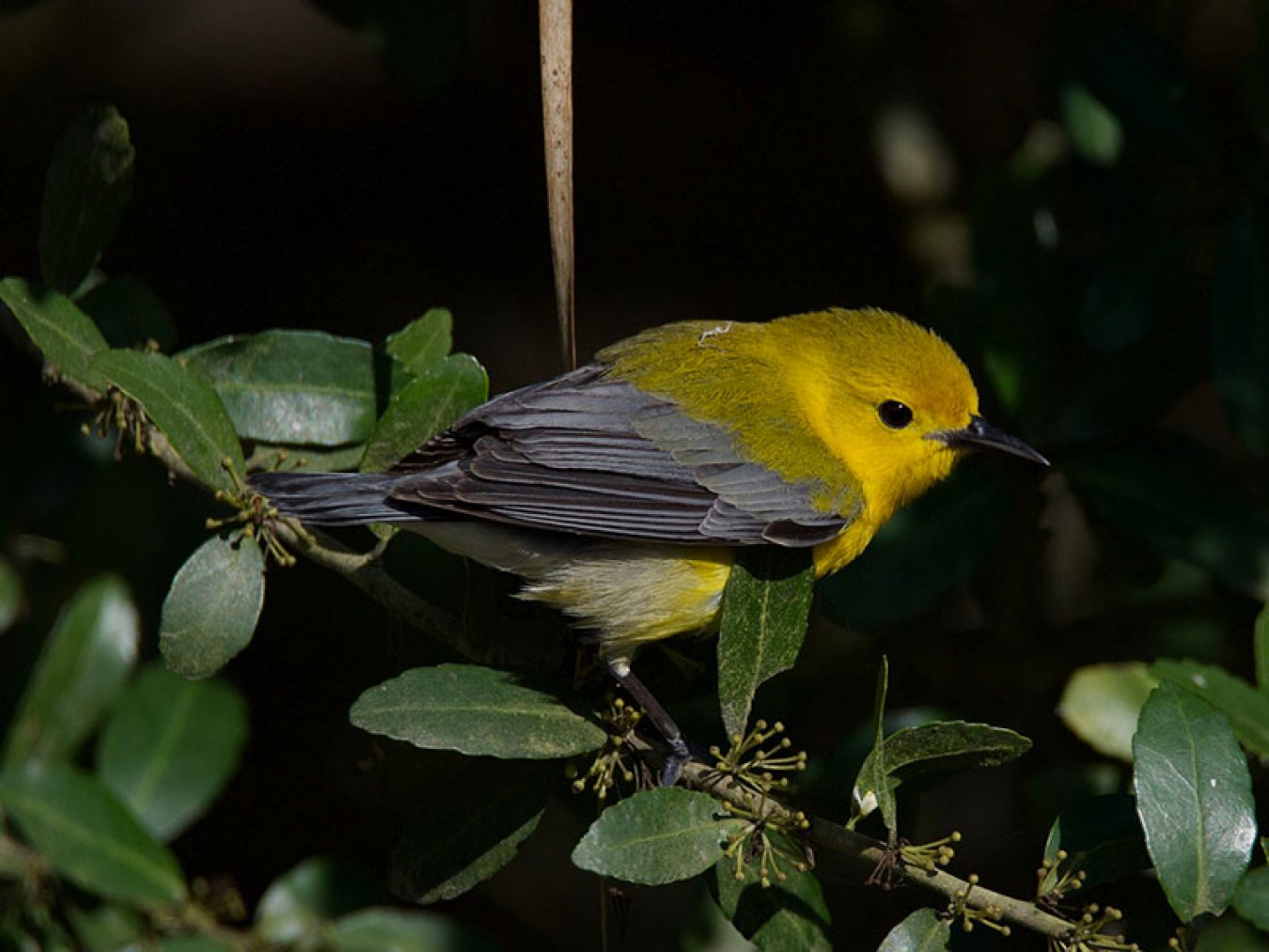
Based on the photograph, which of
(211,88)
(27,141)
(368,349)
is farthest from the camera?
(211,88)

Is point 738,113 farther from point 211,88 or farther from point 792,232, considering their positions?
point 211,88

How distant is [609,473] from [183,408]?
0.83 metres

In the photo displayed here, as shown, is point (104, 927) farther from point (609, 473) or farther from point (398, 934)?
point (609, 473)

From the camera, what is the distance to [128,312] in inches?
109

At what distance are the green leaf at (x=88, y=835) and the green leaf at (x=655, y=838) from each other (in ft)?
1.78

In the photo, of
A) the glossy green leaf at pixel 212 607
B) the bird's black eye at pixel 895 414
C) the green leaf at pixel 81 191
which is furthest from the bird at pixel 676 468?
the green leaf at pixel 81 191

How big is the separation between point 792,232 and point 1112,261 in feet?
8.66

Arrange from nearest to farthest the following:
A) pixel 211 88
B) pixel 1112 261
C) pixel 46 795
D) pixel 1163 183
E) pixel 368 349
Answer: pixel 46 795
pixel 368 349
pixel 1112 261
pixel 1163 183
pixel 211 88

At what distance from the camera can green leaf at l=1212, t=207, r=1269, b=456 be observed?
9.23 ft

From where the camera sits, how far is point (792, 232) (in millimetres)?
5492

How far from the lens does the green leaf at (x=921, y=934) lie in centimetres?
205

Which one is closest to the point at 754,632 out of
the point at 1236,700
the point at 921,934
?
the point at 921,934

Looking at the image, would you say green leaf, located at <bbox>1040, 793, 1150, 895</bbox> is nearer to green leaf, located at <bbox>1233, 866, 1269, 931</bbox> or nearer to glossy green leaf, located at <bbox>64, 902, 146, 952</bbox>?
green leaf, located at <bbox>1233, 866, 1269, 931</bbox>

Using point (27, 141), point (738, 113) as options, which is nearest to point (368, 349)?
point (27, 141)
